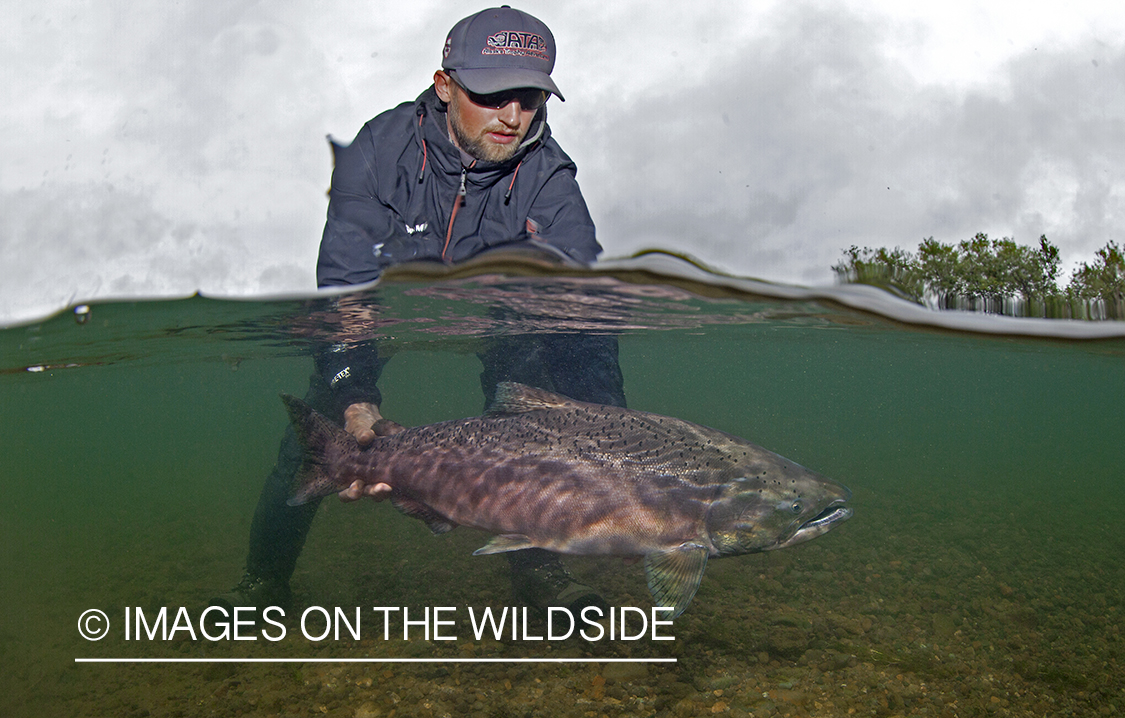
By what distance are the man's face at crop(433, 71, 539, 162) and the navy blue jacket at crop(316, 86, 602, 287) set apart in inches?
3.5

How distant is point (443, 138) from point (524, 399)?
257 centimetres

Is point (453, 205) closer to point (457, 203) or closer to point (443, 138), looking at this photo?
point (457, 203)

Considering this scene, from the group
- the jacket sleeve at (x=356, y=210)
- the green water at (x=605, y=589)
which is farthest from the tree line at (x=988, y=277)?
the jacket sleeve at (x=356, y=210)

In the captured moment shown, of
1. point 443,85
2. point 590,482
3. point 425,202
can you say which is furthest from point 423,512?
point 443,85

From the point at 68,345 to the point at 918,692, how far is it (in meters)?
15.5

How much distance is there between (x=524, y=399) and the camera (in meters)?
5.14

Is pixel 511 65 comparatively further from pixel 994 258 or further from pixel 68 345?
pixel 68 345

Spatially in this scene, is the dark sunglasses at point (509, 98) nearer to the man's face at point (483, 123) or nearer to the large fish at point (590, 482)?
the man's face at point (483, 123)

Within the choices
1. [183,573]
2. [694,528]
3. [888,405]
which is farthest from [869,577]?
[888,405]

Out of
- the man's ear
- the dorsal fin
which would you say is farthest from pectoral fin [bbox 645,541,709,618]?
the man's ear

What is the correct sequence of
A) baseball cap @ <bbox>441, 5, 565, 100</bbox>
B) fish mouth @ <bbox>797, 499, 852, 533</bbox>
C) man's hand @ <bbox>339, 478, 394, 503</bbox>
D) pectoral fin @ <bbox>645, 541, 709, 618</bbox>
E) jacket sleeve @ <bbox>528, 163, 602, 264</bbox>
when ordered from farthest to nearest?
jacket sleeve @ <bbox>528, 163, 602, 264</bbox> → baseball cap @ <bbox>441, 5, 565, 100</bbox> → man's hand @ <bbox>339, 478, 394, 503</bbox> → fish mouth @ <bbox>797, 499, 852, 533</bbox> → pectoral fin @ <bbox>645, 541, 709, 618</bbox>

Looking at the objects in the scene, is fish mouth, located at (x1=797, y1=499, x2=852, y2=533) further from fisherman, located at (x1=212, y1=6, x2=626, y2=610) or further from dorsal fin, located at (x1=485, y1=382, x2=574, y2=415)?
fisherman, located at (x1=212, y1=6, x2=626, y2=610)

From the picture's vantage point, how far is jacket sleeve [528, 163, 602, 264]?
6.32m

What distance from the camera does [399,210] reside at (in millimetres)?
6133
